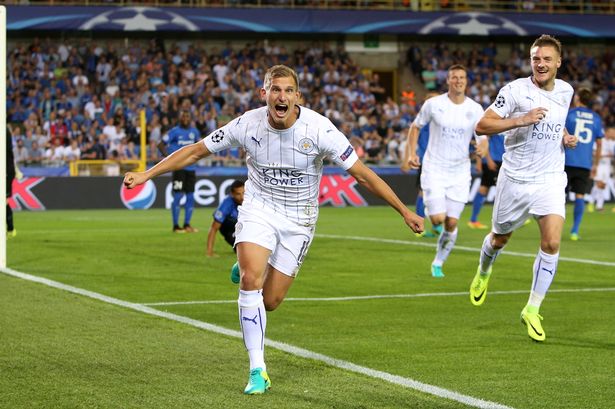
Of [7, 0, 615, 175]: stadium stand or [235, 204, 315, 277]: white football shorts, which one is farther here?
[7, 0, 615, 175]: stadium stand

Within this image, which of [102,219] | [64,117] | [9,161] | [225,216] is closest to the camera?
[225,216]

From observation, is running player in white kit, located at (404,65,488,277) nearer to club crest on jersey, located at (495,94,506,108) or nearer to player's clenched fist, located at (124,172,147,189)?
club crest on jersey, located at (495,94,506,108)

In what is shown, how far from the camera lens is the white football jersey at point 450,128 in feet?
50.6

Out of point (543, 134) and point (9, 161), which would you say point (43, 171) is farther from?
point (543, 134)

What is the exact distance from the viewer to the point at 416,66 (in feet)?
148

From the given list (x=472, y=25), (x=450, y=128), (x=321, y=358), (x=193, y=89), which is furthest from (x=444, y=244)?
(x=472, y=25)

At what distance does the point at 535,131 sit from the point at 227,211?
283 inches

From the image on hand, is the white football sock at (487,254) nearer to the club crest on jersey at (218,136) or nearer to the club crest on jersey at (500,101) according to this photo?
the club crest on jersey at (500,101)

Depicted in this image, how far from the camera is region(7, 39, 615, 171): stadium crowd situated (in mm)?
35375

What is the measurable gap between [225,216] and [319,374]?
903cm

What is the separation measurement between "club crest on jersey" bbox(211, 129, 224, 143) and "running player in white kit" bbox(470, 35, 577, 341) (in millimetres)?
2936

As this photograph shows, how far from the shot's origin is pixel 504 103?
1041 centimetres

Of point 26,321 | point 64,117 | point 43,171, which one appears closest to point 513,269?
point 26,321

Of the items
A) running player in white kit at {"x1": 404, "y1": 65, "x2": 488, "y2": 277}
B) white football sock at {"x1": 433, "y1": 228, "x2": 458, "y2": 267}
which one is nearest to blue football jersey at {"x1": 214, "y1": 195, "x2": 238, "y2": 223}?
running player in white kit at {"x1": 404, "y1": 65, "x2": 488, "y2": 277}
